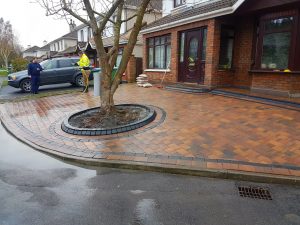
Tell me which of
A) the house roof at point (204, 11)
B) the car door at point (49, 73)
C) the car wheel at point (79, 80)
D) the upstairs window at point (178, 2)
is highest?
the upstairs window at point (178, 2)

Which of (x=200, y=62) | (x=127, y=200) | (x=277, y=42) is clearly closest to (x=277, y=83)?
(x=277, y=42)

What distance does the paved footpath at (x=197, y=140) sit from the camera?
3.80 meters

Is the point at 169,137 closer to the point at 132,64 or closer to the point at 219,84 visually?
the point at 219,84

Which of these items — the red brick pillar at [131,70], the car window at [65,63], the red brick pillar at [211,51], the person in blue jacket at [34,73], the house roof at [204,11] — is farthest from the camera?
the red brick pillar at [131,70]

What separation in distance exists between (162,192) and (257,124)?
3397mm

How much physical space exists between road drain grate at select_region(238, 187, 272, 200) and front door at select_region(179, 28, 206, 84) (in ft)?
25.7

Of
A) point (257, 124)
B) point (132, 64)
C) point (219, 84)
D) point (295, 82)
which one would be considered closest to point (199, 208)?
point (257, 124)

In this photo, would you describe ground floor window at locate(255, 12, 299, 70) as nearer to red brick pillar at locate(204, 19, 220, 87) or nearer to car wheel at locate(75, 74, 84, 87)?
red brick pillar at locate(204, 19, 220, 87)

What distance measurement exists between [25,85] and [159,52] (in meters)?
7.54

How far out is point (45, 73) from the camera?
12797mm

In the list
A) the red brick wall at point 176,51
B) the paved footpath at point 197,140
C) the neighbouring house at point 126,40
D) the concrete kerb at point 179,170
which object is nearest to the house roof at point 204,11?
the red brick wall at point 176,51

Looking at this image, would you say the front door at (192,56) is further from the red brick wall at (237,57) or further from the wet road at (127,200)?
the wet road at (127,200)

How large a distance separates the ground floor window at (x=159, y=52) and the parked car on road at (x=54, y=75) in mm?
4407

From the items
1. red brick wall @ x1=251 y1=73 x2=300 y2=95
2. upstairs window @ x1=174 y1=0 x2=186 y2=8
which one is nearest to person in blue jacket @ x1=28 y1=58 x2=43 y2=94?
upstairs window @ x1=174 y1=0 x2=186 y2=8
